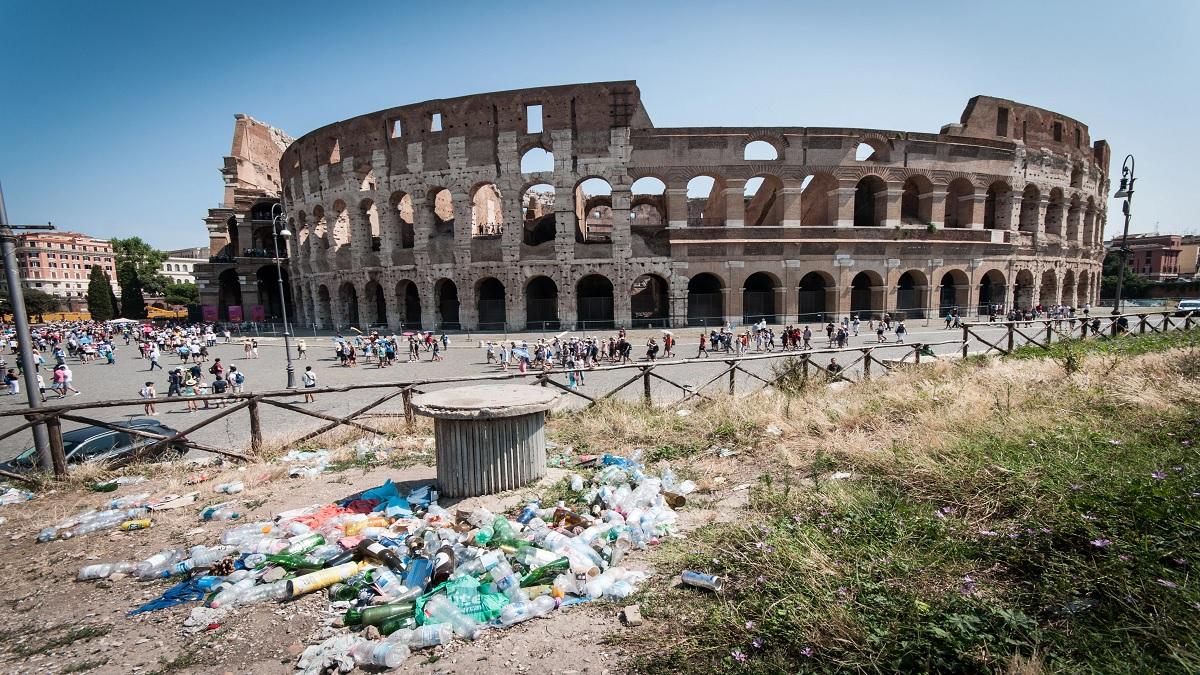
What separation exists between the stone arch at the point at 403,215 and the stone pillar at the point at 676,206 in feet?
46.1

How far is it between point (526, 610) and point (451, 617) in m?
0.45

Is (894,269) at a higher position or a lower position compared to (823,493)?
higher

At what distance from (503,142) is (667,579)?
24.4 m

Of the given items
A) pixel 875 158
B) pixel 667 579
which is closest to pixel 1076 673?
pixel 667 579

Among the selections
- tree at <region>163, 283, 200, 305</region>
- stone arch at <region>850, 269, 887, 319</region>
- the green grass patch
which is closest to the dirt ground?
the green grass patch

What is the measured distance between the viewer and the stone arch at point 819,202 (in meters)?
24.7

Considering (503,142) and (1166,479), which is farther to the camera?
(503,142)

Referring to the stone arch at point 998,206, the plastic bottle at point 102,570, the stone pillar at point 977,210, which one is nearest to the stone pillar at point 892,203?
the stone pillar at point 977,210

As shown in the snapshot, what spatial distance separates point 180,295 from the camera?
211 ft

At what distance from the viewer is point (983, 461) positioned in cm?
395

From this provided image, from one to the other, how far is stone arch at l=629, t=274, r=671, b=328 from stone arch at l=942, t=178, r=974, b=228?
15482 mm

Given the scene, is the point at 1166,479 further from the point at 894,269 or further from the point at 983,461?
the point at 894,269

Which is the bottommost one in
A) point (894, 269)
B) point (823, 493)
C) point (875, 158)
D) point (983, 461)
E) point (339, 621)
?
point (339, 621)

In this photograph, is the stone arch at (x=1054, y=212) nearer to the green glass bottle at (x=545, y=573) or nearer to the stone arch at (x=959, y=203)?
the stone arch at (x=959, y=203)
